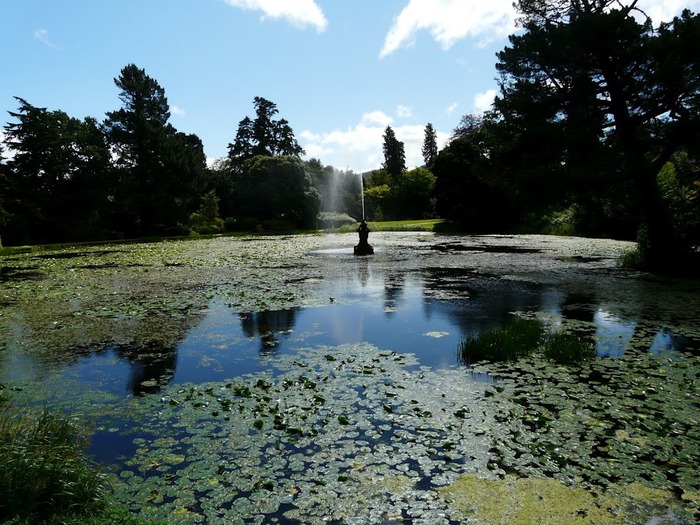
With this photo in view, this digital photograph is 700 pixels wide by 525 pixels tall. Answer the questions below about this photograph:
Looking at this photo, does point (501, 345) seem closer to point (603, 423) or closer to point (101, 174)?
point (603, 423)

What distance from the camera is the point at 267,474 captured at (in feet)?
13.8

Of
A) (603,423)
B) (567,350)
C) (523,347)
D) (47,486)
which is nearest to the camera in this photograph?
(47,486)

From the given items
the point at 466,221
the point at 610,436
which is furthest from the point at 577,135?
the point at 466,221

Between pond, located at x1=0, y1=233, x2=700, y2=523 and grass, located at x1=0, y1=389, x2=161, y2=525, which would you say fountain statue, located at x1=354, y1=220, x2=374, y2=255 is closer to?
pond, located at x1=0, y1=233, x2=700, y2=523

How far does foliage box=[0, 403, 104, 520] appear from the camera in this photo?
10.6 feet

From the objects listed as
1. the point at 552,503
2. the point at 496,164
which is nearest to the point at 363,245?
the point at 496,164

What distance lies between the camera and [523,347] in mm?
7832

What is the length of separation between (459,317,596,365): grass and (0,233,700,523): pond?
258 millimetres

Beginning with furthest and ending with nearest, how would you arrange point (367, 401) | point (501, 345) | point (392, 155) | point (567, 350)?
1. point (392, 155)
2. point (501, 345)
3. point (567, 350)
4. point (367, 401)

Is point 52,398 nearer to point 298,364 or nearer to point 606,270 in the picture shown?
point 298,364

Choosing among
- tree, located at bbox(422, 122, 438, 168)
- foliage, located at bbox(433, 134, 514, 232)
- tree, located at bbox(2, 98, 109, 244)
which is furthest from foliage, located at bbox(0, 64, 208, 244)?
tree, located at bbox(422, 122, 438, 168)

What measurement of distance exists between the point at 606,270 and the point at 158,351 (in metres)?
15.9

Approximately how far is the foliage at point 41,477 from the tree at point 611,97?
1649cm

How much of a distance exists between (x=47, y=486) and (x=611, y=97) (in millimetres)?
19703
